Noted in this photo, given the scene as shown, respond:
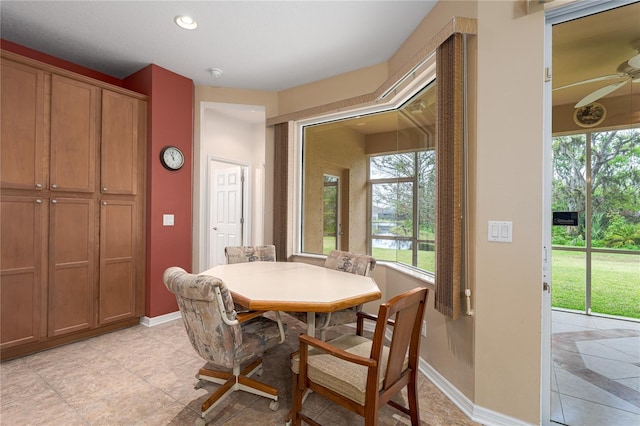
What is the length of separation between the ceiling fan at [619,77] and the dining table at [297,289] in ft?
5.58

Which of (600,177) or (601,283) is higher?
(600,177)

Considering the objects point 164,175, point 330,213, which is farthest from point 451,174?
point 164,175

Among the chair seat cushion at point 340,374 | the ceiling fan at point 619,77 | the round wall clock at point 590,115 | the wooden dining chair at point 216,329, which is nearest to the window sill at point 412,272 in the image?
the chair seat cushion at point 340,374

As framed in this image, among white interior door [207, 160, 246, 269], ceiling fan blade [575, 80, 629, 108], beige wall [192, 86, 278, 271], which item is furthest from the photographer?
white interior door [207, 160, 246, 269]

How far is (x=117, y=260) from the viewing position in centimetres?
293

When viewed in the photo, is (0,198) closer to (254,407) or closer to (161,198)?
(161,198)

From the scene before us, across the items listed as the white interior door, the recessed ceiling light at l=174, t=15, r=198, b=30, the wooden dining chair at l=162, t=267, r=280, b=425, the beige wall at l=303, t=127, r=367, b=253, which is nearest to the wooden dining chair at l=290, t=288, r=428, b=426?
the wooden dining chair at l=162, t=267, r=280, b=425

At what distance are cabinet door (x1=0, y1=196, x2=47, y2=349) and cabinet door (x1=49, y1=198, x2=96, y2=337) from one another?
7cm

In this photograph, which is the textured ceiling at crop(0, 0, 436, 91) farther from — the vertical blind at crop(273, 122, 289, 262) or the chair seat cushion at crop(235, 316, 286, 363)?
the chair seat cushion at crop(235, 316, 286, 363)

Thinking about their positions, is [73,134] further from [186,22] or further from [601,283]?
[601,283]

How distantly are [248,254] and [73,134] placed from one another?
1941 mm

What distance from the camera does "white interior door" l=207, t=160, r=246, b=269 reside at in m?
4.98

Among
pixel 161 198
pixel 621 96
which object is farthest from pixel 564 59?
pixel 161 198

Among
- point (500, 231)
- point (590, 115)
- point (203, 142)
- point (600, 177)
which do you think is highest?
point (203, 142)
